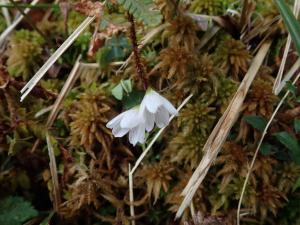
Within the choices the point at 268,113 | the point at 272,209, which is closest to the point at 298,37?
the point at 268,113

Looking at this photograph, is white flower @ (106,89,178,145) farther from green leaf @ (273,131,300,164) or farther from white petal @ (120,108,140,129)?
green leaf @ (273,131,300,164)

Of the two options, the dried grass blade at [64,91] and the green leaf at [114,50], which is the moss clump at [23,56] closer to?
the dried grass blade at [64,91]

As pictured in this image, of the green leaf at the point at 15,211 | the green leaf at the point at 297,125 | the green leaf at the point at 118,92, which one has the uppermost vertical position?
the green leaf at the point at 118,92

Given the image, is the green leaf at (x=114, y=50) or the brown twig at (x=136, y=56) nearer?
the brown twig at (x=136, y=56)

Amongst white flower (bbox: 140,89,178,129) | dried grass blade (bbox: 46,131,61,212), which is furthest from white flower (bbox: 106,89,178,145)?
dried grass blade (bbox: 46,131,61,212)

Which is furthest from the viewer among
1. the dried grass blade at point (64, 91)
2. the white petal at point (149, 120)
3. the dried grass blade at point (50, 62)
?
the dried grass blade at point (64, 91)

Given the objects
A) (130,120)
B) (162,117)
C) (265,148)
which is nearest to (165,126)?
(162,117)

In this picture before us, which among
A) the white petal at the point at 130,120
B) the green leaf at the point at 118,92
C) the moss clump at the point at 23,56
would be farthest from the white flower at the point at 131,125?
the moss clump at the point at 23,56
